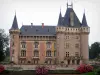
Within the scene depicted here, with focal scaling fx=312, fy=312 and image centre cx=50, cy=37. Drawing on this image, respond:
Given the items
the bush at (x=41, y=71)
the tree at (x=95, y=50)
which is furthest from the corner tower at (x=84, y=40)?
the tree at (x=95, y=50)

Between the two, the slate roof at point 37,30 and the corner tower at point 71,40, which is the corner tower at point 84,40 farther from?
the slate roof at point 37,30

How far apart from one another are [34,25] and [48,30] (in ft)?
14.5

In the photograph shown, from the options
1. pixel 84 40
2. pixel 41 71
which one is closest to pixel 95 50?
pixel 84 40

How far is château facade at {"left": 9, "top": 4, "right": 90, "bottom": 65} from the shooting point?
→ 78.2m

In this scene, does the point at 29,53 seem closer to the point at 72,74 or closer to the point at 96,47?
the point at 72,74

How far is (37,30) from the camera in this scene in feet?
271

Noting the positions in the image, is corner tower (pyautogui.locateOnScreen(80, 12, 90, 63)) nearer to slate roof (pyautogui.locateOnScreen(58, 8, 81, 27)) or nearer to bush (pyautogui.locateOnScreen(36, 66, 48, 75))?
slate roof (pyautogui.locateOnScreen(58, 8, 81, 27))

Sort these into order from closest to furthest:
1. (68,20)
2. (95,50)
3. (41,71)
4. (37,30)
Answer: (41,71), (68,20), (37,30), (95,50)

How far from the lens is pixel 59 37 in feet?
256

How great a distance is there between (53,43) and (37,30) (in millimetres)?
5651

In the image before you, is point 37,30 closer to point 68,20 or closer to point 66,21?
point 66,21

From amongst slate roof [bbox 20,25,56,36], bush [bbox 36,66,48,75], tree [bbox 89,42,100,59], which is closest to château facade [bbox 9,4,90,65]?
slate roof [bbox 20,25,56,36]

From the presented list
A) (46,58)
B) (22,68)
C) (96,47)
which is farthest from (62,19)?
(96,47)

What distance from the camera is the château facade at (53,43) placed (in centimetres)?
7825
